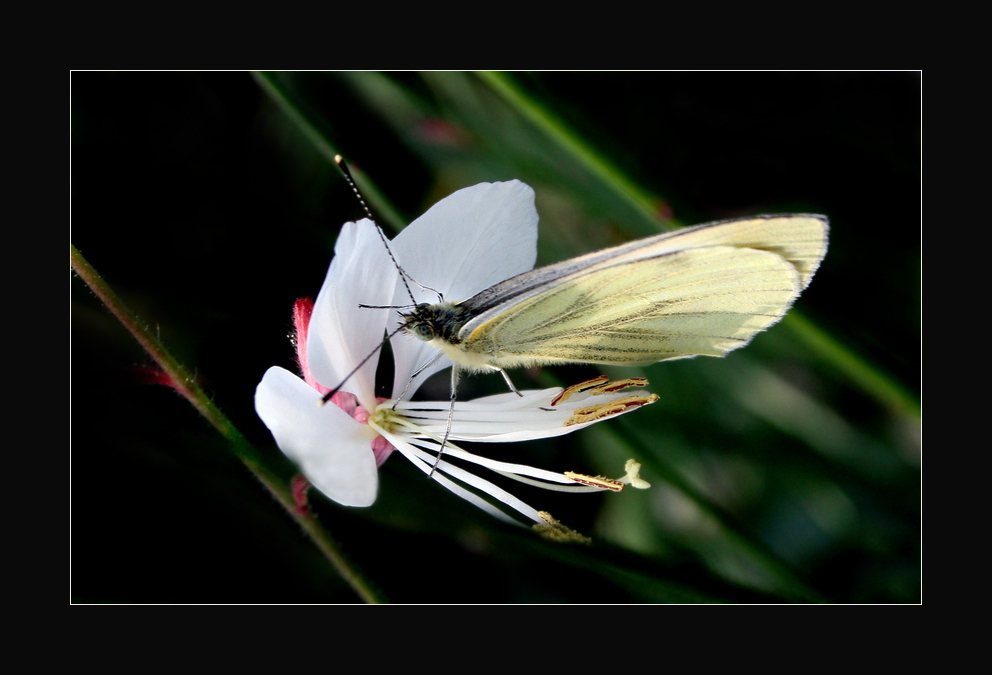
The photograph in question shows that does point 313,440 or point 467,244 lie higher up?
point 467,244

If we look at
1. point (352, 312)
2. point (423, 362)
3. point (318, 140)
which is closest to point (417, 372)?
point (423, 362)

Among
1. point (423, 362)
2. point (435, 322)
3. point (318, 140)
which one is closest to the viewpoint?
point (435, 322)

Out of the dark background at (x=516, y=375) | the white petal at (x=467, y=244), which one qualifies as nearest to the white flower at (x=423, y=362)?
the white petal at (x=467, y=244)

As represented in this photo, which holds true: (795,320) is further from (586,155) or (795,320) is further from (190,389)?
(190,389)

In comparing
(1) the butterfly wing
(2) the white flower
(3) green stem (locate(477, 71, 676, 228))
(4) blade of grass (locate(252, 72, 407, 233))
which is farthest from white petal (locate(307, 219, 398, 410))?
(3) green stem (locate(477, 71, 676, 228))

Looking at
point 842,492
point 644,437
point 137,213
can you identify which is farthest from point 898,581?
point 137,213

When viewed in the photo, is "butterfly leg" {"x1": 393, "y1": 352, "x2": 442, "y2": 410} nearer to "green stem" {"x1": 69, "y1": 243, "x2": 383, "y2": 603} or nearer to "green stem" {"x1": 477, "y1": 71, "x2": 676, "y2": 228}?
"green stem" {"x1": 69, "y1": 243, "x2": 383, "y2": 603}

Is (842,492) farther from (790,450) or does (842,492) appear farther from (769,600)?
(769,600)
